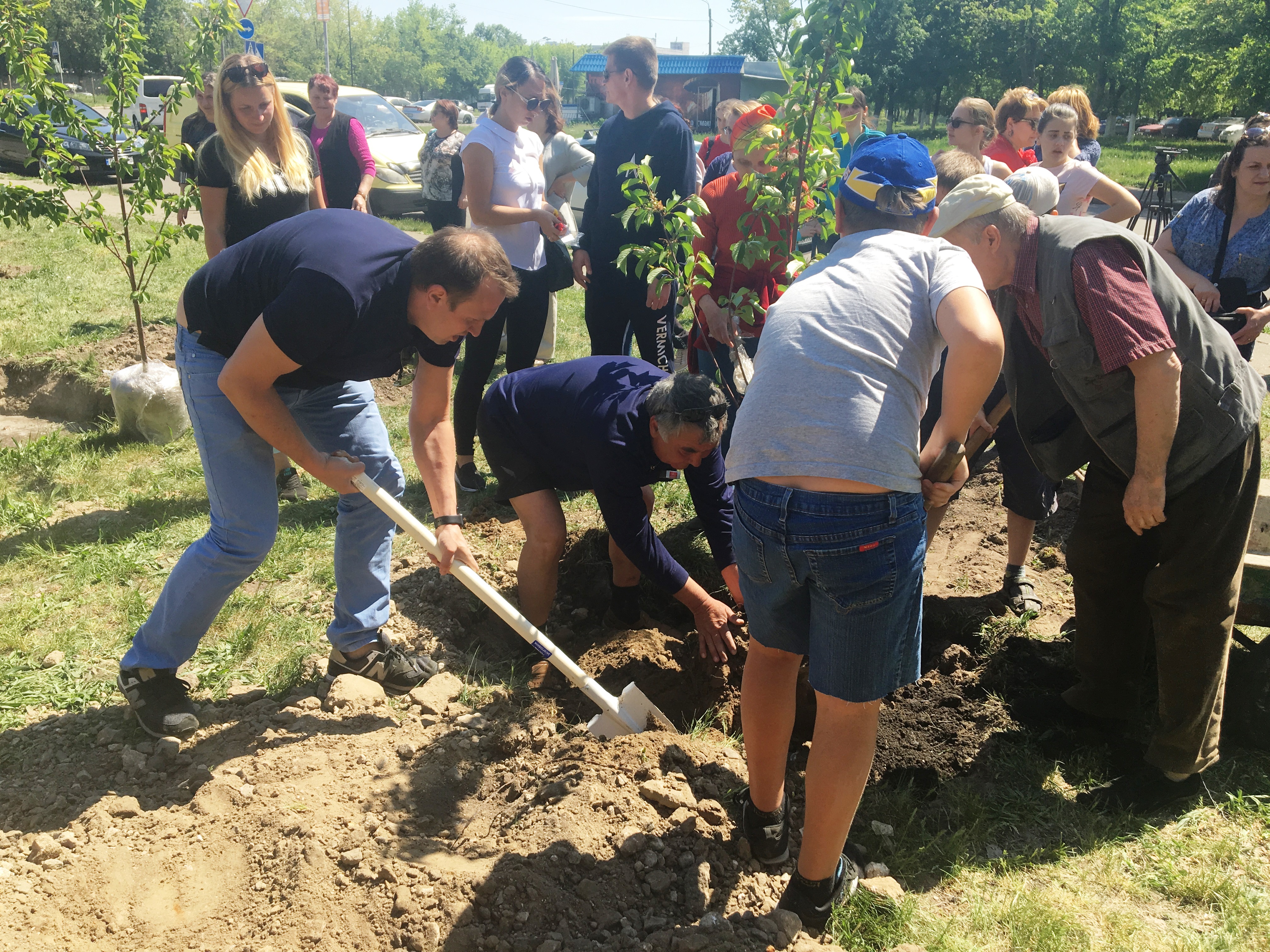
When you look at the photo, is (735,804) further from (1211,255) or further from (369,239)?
(1211,255)

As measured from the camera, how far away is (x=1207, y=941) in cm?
226

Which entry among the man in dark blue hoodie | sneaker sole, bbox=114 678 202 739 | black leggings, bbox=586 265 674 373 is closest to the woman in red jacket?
the man in dark blue hoodie

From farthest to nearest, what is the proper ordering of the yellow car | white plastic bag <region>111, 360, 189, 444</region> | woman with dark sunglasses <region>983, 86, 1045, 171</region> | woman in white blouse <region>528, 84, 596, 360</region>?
the yellow car → woman in white blouse <region>528, 84, 596, 360</region> → white plastic bag <region>111, 360, 189, 444</region> → woman with dark sunglasses <region>983, 86, 1045, 171</region>

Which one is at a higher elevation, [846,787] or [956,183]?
[956,183]

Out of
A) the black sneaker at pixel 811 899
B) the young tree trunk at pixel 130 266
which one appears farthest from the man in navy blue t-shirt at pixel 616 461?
the young tree trunk at pixel 130 266

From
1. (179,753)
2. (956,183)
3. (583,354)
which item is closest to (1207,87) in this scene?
(583,354)

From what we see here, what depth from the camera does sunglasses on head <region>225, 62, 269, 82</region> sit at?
12.0 feet

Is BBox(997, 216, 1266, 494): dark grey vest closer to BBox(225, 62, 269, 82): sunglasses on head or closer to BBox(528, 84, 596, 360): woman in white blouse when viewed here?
BBox(225, 62, 269, 82): sunglasses on head

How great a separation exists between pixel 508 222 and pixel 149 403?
236cm

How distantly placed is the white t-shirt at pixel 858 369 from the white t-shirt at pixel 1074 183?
3140mm

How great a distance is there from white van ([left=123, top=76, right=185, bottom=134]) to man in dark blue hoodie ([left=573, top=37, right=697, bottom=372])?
2395 millimetres

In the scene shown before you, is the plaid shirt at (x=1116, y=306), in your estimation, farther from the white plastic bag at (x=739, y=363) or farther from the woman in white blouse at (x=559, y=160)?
the woman in white blouse at (x=559, y=160)

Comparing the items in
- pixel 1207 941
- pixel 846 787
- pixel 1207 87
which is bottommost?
pixel 1207 941

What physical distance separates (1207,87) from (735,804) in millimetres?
34599
